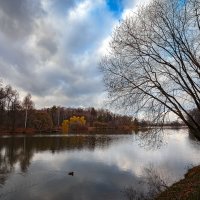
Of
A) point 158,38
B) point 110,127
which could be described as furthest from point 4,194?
point 110,127

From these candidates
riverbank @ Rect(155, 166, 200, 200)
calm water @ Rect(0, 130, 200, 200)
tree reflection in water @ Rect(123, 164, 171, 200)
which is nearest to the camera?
riverbank @ Rect(155, 166, 200, 200)

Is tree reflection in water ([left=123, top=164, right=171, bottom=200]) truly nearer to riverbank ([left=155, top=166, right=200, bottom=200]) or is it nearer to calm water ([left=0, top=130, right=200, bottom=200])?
calm water ([left=0, top=130, right=200, bottom=200])

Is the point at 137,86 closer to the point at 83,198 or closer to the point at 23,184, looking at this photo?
the point at 83,198

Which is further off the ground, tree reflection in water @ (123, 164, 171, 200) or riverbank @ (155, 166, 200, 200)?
riverbank @ (155, 166, 200, 200)

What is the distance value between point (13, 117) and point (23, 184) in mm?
59142

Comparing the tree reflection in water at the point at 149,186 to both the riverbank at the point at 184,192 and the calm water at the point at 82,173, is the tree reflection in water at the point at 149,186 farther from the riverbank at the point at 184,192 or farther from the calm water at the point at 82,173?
the riverbank at the point at 184,192

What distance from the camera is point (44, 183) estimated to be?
656 inches

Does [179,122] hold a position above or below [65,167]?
above

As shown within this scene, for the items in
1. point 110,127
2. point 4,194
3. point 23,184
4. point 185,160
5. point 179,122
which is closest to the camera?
point 179,122

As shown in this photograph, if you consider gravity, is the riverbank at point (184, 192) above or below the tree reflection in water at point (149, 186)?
above

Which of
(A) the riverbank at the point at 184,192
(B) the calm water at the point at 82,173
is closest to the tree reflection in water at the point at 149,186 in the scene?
(B) the calm water at the point at 82,173

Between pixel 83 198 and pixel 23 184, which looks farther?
pixel 23 184

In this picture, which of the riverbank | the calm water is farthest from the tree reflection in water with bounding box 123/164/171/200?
the riverbank

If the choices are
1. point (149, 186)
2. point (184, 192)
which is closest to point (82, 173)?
point (149, 186)
